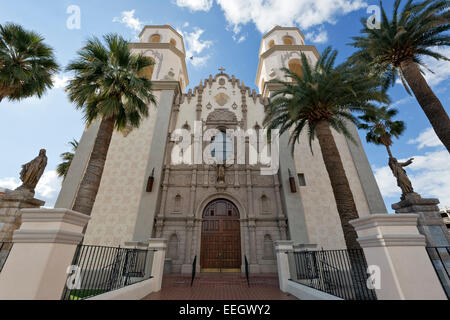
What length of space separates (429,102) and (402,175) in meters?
4.95

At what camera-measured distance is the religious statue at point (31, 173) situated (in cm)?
948

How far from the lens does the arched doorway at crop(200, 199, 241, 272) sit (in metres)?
13.8

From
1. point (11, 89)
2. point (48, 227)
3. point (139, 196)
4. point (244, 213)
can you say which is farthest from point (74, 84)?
point (244, 213)

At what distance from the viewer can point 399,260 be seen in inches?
139

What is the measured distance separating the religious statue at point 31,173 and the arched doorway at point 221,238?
9950 millimetres

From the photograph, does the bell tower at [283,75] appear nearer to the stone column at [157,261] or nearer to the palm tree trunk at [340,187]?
the palm tree trunk at [340,187]

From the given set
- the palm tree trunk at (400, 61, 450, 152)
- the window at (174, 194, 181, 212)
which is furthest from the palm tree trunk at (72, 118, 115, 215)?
the palm tree trunk at (400, 61, 450, 152)

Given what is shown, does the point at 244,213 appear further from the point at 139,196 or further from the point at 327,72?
the point at 327,72

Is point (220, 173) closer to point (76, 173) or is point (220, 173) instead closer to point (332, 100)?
point (332, 100)

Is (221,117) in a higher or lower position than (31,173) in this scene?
higher

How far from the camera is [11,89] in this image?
10.3 m

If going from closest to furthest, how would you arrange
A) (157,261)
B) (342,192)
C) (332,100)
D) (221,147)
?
(157,261), (342,192), (332,100), (221,147)

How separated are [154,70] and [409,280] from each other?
23209 millimetres

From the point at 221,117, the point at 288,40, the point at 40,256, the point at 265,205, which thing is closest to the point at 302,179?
the point at 265,205
